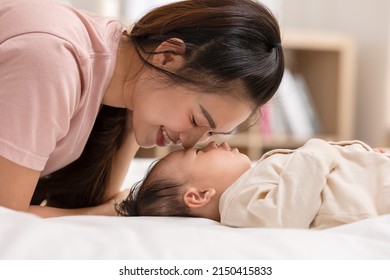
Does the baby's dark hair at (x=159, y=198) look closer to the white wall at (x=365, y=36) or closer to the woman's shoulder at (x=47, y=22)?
the woman's shoulder at (x=47, y=22)

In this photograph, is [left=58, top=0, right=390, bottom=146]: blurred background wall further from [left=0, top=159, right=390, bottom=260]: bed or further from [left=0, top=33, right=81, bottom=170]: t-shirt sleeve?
[left=0, top=159, right=390, bottom=260]: bed

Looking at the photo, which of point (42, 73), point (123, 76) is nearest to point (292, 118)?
point (123, 76)

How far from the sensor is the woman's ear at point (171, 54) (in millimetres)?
1085

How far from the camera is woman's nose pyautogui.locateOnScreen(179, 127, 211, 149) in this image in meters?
1.13

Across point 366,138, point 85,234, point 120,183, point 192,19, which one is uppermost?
point 192,19

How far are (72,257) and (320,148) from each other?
484 millimetres

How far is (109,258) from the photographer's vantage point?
2.23ft

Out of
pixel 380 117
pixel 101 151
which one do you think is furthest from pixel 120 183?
pixel 380 117

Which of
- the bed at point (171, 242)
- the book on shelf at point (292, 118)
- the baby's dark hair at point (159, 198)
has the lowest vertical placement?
the book on shelf at point (292, 118)

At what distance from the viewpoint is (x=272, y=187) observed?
93 centimetres

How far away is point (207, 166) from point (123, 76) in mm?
267

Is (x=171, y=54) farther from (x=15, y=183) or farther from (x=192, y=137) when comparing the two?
(x=15, y=183)

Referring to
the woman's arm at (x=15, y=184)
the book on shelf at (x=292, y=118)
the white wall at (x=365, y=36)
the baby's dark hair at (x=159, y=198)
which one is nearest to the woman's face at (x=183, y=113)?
the baby's dark hair at (x=159, y=198)

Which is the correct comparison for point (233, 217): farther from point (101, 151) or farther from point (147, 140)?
point (101, 151)
